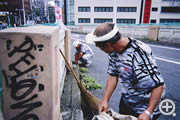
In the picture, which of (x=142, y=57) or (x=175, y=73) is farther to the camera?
(x=175, y=73)

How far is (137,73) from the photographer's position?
1.60 m

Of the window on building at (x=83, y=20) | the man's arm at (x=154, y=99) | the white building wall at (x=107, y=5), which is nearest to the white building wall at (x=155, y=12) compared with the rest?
the white building wall at (x=107, y=5)

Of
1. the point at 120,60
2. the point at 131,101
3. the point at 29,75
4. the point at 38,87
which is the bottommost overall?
the point at 131,101

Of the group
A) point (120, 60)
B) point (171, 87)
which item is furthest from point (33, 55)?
point (171, 87)

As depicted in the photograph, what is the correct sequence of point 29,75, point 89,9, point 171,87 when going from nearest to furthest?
1. point 29,75
2. point 171,87
3. point 89,9

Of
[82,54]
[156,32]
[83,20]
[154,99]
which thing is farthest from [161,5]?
[154,99]

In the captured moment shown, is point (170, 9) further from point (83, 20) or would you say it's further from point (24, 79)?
point (24, 79)

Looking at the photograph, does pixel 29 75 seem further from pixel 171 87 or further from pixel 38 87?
pixel 171 87

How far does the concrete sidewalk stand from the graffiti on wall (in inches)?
40.8

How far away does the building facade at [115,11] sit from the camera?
41.2m

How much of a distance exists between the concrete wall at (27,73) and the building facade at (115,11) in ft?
138

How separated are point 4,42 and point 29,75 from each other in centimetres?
40

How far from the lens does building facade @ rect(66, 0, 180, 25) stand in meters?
41.2

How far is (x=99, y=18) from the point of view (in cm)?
4250
